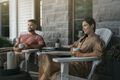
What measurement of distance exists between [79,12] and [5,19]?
3637 millimetres

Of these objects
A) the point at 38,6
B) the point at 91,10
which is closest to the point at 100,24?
the point at 91,10

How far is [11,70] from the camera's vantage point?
267cm

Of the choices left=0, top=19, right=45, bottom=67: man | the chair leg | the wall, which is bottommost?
the chair leg

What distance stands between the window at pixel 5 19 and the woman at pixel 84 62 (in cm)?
469

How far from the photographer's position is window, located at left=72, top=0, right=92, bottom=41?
15.1ft

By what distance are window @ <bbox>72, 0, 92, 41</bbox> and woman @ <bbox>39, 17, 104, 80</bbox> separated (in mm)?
1400

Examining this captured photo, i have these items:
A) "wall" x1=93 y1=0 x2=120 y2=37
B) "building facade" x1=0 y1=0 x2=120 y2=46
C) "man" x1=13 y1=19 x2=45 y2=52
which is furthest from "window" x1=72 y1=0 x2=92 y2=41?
"man" x1=13 y1=19 x2=45 y2=52

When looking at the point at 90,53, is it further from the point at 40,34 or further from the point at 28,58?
the point at 40,34

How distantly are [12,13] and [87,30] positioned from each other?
419 cm

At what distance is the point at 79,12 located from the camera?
15.7ft

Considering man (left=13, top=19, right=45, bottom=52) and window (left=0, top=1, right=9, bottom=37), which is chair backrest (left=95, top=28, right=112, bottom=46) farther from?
window (left=0, top=1, right=9, bottom=37)

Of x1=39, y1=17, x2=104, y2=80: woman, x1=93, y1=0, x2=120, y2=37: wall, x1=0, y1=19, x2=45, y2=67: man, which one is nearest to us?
x1=39, y1=17, x2=104, y2=80: woman

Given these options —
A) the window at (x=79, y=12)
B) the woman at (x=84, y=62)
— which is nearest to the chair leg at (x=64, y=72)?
the woman at (x=84, y=62)

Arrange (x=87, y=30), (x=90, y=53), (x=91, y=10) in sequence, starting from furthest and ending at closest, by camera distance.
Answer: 1. (x=91, y=10)
2. (x=87, y=30)
3. (x=90, y=53)
